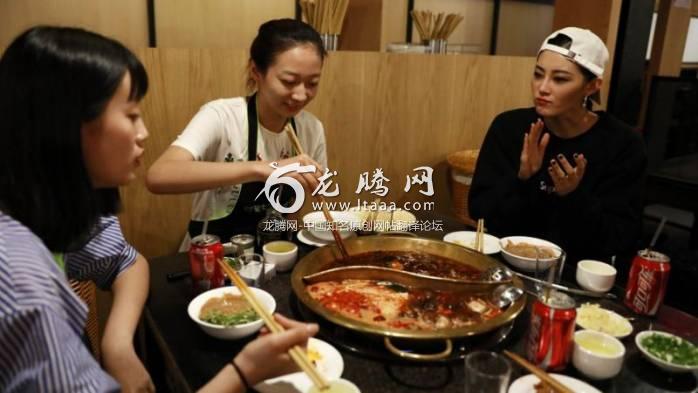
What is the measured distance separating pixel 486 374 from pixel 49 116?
1030 millimetres

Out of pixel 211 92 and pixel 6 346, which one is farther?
pixel 211 92

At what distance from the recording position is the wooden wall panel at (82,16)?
2.68 m

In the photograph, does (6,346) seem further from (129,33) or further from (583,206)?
(129,33)

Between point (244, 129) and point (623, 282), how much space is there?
225 centimetres

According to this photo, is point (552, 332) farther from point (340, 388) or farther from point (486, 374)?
point (340, 388)

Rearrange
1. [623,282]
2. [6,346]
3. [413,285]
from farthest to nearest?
[623,282] < [413,285] < [6,346]

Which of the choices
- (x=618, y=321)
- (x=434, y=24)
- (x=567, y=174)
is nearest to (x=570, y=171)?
(x=567, y=174)

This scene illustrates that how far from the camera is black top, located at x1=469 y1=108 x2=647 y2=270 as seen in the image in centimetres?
226

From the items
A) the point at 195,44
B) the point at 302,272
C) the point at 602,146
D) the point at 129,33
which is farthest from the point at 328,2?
the point at 302,272

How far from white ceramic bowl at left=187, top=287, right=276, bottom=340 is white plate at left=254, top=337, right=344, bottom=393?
172 millimetres

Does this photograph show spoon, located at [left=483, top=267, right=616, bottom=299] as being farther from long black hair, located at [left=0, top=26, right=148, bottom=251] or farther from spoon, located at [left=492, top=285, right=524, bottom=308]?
long black hair, located at [left=0, top=26, right=148, bottom=251]

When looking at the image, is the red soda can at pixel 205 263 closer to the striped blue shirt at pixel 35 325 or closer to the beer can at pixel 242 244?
the beer can at pixel 242 244

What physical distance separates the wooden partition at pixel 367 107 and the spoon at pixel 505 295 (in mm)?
2074

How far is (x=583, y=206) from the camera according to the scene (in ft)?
7.27
